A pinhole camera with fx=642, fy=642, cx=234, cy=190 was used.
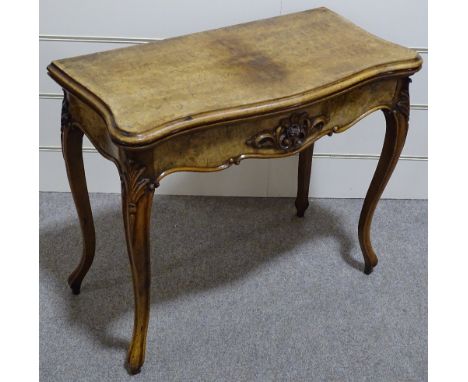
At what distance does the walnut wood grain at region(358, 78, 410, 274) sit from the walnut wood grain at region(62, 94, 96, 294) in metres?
0.78

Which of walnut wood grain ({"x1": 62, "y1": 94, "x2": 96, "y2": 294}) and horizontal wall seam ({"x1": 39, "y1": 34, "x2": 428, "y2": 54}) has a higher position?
horizontal wall seam ({"x1": 39, "y1": 34, "x2": 428, "y2": 54})

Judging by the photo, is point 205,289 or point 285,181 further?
point 285,181

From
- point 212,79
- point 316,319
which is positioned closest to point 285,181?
point 316,319

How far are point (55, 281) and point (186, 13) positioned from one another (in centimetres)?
90

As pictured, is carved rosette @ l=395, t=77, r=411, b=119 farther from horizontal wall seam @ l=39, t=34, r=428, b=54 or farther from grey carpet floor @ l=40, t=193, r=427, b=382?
horizontal wall seam @ l=39, t=34, r=428, b=54

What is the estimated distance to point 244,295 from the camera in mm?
1881

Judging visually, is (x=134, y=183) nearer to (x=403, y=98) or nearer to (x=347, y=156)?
(x=403, y=98)

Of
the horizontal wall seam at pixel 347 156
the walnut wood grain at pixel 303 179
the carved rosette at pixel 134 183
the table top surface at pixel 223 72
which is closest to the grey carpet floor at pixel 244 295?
the walnut wood grain at pixel 303 179

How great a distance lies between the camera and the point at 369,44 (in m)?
1.62

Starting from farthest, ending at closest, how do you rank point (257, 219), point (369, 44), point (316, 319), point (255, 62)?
1. point (257, 219)
2. point (316, 319)
3. point (369, 44)
4. point (255, 62)

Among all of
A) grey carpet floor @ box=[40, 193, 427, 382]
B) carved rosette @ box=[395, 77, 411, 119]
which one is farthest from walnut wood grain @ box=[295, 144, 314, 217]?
carved rosette @ box=[395, 77, 411, 119]

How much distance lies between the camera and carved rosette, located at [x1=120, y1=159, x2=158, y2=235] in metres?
1.29

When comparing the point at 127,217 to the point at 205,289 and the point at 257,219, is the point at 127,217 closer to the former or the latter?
the point at 205,289

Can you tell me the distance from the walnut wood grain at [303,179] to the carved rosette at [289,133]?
1.98 ft
